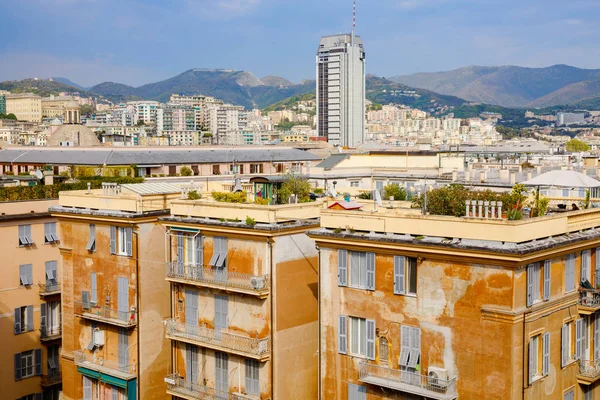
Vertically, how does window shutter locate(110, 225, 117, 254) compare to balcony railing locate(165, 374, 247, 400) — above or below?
above

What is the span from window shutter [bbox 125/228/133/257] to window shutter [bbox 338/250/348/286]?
37.9 feet

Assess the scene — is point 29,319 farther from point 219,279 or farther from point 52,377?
point 219,279

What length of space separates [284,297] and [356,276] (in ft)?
13.1

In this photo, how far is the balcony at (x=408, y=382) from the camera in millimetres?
22375

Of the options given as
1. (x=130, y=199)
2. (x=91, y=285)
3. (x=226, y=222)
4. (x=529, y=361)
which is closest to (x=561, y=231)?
(x=529, y=361)

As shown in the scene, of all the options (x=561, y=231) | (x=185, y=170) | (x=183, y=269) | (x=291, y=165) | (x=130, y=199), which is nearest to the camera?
(x=561, y=231)

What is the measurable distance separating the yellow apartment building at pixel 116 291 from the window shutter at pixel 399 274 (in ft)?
43.0

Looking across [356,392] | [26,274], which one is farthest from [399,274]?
Answer: [26,274]

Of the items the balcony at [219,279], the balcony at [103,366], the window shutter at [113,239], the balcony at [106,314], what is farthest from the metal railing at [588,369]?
the window shutter at [113,239]

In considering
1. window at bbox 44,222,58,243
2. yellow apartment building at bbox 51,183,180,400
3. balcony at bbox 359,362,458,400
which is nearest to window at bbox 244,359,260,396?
balcony at bbox 359,362,458,400

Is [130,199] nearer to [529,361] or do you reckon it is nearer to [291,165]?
[529,361]

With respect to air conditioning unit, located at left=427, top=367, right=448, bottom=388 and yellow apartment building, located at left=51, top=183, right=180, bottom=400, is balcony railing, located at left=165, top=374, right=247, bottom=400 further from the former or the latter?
air conditioning unit, located at left=427, top=367, right=448, bottom=388

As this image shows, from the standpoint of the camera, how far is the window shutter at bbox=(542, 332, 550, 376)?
2269 cm

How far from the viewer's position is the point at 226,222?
2880 centimetres
